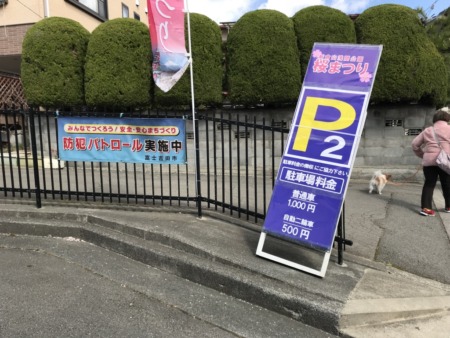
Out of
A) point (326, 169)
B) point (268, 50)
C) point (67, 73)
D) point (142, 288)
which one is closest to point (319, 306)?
point (326, 169)

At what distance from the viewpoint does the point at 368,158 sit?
8.03m

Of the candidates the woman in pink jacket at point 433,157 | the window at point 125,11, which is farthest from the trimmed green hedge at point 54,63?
the window at point 125,11

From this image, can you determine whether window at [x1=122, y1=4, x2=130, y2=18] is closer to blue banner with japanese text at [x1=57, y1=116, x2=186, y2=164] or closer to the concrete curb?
blue banner with japanese text at [x1=57, y1=116, x2=186, y2=164]

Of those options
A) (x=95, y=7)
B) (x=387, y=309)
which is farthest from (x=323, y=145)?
(x=95, y=7)

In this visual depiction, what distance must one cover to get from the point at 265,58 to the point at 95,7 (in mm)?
8579

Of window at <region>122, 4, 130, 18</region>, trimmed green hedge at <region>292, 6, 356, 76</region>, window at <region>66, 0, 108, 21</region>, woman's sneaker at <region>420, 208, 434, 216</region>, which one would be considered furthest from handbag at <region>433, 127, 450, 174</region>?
window at <region>122, 4, 130, 18</region>

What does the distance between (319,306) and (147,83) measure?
20.8 feet

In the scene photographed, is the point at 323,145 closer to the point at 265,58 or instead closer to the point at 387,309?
the point at 387,309

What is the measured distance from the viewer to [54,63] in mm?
7938

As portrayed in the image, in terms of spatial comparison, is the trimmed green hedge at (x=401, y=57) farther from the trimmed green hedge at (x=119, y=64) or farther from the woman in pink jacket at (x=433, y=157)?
the trimmed green hedge at (x=119, y=64)

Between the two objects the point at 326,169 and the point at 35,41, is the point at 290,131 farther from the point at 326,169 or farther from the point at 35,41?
the point at 35,41

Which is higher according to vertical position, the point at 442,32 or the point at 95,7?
the point at 95,7

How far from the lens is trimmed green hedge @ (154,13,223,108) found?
7.67 m

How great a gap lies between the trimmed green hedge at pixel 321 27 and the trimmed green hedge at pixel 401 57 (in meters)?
0.42
